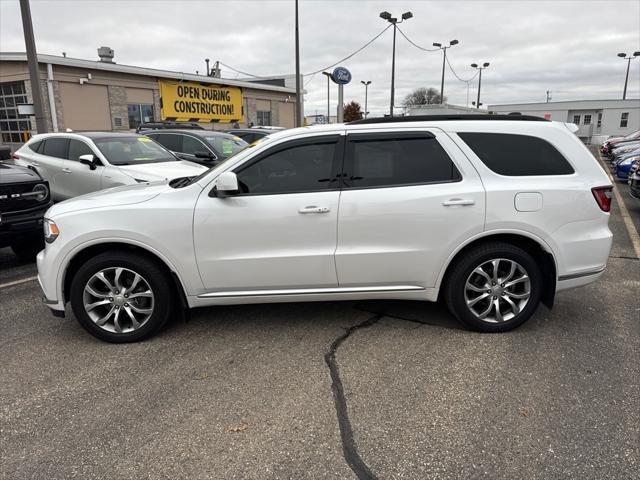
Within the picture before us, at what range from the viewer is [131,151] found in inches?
345

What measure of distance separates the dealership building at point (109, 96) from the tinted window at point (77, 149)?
35.4 feet

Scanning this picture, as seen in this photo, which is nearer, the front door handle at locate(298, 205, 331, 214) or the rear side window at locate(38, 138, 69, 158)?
the front door handle at locate(298, 205, 331, 214)

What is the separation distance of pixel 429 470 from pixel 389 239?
1786 mm

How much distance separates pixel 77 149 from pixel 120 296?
5774mm

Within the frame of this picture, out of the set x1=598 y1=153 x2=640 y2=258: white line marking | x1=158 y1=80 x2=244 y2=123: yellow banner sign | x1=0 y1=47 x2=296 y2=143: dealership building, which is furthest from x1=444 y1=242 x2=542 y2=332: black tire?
x1=158 y1=80 x2=244 y2=123: yellow banner sign

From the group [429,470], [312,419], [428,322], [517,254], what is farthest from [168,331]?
A: [517,254]

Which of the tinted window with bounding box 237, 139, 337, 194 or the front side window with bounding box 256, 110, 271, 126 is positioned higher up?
the front side window with bounding box 256, 110, 271, 126

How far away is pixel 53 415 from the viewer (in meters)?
3.07

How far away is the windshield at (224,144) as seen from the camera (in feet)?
37.0

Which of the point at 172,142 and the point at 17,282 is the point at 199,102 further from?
the point at 17,282

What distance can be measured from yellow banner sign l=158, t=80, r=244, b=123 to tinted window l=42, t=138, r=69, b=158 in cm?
1670

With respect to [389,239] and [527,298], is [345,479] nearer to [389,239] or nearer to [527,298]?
[389,239]

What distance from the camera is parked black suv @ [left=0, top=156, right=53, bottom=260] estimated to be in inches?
230

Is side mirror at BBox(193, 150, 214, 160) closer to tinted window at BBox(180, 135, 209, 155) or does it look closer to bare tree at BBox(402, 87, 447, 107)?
tinted window at BBox(180, 135, 209, 155)
